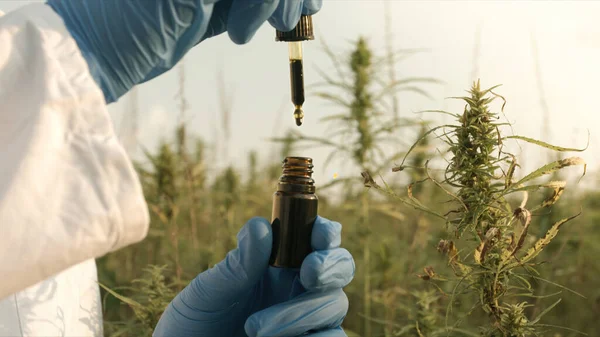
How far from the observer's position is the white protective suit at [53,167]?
1.26 meters

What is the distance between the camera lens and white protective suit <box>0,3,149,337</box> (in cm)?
126

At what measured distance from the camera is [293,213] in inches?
62.5

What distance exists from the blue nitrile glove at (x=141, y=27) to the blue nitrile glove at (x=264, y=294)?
19.8 inches

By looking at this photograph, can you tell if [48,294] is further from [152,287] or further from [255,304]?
[255,304]

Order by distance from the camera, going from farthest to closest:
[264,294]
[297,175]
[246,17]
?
[264,294] → [246,17] → [297,175]

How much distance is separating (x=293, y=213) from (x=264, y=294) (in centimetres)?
35

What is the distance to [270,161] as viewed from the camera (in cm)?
481

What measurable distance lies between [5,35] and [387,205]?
1.79 metres

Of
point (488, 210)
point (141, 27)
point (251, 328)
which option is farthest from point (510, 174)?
point (141, 27)

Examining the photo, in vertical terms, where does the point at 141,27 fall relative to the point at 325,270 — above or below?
above

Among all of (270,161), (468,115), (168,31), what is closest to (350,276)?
(468,115)

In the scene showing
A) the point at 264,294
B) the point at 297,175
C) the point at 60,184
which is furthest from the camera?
the point at 264,294

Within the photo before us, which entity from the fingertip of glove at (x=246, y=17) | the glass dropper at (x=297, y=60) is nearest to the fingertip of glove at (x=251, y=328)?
the glass dropper at (x=297, y=60)

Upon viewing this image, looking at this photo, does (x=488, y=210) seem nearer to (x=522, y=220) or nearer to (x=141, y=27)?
(x=522, y=220)
